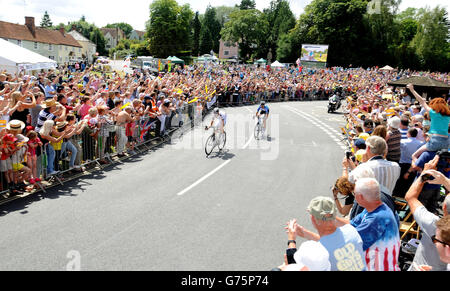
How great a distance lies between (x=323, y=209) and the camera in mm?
3109

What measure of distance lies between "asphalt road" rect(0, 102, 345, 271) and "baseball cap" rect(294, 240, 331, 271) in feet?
9.69

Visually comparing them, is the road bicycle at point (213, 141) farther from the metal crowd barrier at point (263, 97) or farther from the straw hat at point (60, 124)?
the metal crowd barrier at point (263, 97)

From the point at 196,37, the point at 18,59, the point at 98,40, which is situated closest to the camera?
the point at 18,59

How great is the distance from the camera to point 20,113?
9.37 metres

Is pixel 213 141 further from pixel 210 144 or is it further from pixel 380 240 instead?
pixel 380 240

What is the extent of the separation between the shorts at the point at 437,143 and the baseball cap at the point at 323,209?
4765mm

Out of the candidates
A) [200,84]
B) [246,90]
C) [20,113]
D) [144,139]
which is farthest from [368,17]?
[20,113]

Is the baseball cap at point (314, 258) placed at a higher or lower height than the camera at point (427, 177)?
lower

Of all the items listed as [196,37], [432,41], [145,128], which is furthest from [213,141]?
[196,37]

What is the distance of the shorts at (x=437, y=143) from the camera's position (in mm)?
6789

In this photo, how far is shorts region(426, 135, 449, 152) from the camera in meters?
6.79

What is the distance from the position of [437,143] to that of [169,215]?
17.7 feet

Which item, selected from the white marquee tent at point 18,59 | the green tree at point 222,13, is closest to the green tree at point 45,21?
the green tree at point 222,13
